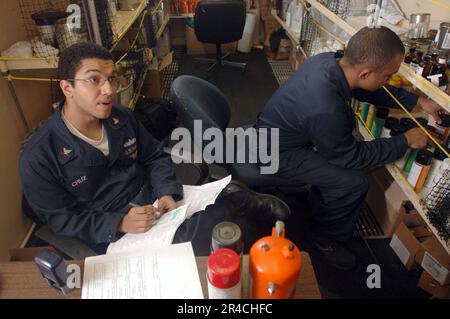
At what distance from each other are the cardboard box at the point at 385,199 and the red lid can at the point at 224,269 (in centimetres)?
132

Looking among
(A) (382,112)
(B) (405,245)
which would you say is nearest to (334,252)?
(B) (405,245)

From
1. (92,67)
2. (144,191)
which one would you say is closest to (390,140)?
(144,191)

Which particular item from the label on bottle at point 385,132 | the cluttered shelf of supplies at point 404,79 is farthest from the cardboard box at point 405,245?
the label on bottle at point 385,132

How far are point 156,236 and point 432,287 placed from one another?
1.24 m

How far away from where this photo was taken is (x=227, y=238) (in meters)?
0.66

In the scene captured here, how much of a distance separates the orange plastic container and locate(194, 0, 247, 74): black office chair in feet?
9.96

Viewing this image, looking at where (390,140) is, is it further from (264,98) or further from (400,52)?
(264,98)

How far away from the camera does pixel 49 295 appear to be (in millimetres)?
726

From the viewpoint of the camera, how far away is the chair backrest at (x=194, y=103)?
1.37m

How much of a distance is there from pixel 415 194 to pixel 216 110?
2.89 ft

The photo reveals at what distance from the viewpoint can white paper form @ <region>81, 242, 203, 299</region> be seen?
0.72 m

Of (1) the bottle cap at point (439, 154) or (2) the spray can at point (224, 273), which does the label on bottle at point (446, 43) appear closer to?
(1) the bottle cap at point (439, 154)

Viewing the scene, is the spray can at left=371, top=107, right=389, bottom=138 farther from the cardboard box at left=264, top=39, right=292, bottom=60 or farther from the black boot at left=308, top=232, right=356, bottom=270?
the cardboard box at left=264, top=39, right=292, bottom=60

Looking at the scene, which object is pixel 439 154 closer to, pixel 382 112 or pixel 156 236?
pixel 382 112
